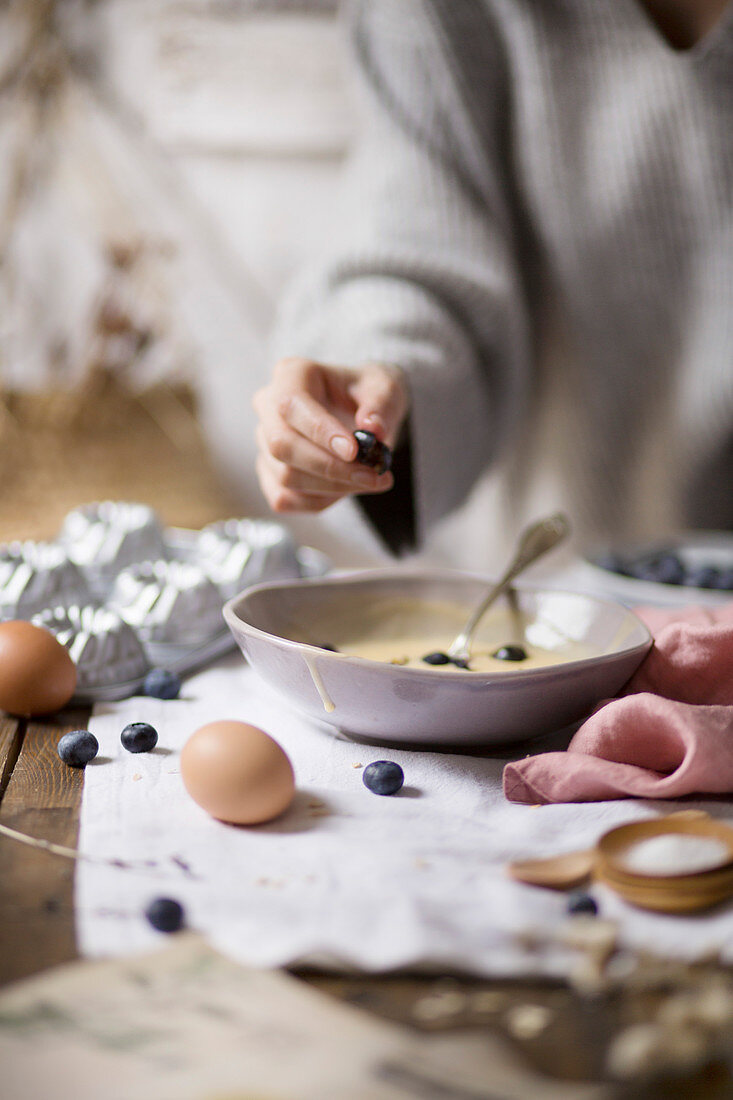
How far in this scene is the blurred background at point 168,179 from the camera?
1.95m

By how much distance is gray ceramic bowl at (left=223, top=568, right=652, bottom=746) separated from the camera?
512 mm

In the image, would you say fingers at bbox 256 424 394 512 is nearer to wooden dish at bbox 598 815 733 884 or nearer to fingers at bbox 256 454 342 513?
fingers at bbox 256 454 342 513

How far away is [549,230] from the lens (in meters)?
1.39

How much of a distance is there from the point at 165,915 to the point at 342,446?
0.38 meters

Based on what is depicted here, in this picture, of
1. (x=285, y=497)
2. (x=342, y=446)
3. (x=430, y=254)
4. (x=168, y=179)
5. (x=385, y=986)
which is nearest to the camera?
(x=385, y=986)

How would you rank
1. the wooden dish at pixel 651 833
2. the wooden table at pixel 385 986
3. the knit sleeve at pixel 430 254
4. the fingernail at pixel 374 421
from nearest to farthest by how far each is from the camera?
the wooden table at pixel 385 986 → the wooden dish at pixel 651 833 → the fingernail at pixel 374 421 → the knit sleeve at pixel 430 254

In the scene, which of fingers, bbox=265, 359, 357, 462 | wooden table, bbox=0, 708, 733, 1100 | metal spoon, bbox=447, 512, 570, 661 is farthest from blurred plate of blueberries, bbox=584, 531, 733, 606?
wooden table, bbox=0, 708, 733, 1100

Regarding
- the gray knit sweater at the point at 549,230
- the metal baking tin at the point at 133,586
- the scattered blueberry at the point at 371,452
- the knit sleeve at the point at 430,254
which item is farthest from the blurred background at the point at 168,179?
the scattered blueberry at the point at 371,452

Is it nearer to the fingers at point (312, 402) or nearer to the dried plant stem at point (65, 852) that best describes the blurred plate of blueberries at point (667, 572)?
the fingers at point (312, 402)

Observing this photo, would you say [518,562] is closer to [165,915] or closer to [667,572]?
[667,572]

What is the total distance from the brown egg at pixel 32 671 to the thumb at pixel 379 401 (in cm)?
29

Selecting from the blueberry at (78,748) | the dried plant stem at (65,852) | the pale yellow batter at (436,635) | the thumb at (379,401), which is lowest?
the pale yellow batter at (436,635)

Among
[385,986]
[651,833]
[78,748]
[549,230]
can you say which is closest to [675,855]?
[651,833]

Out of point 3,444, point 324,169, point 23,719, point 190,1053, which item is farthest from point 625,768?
point 324,169
